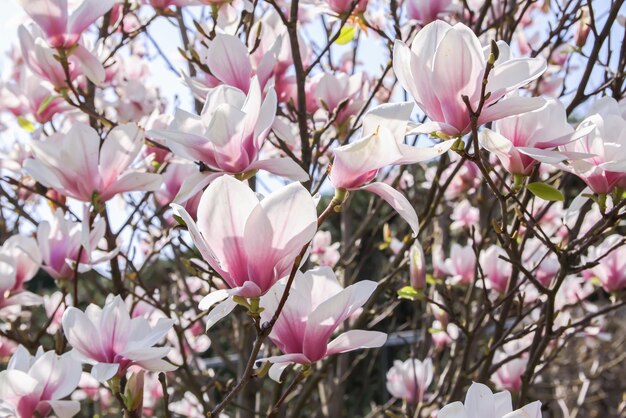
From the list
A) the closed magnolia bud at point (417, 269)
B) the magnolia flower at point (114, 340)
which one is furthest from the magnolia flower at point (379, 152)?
the closed magnolia bud at point (417, 269)

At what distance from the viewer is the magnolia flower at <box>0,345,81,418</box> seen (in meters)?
1.13

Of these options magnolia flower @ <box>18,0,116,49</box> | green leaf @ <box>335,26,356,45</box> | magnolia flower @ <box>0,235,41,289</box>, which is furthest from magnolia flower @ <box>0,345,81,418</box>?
green leaf @ <box>335,26,356,45</box>

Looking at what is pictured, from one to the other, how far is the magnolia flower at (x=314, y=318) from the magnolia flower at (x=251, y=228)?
0.34 feet

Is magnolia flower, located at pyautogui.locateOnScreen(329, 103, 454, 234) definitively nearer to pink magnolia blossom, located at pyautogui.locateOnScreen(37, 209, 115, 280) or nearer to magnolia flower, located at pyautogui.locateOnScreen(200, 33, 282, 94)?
magnolia flower, located at pyautogui.locateOnScreen(200, 33, 282, 94)

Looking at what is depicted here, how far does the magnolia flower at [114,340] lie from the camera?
41.4 inches

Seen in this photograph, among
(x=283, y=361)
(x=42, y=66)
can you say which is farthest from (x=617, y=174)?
(x=42, y=66)

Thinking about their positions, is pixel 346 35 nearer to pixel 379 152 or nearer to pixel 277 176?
pixel 277 176

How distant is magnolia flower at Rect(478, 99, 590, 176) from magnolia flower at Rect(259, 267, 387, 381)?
274 mm

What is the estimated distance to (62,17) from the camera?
1.47 m

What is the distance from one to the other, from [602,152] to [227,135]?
563 mm

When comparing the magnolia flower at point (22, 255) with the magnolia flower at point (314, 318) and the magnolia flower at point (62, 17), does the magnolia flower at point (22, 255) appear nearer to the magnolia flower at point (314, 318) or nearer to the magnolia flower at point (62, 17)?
the magnolia flower at point (62, 17)

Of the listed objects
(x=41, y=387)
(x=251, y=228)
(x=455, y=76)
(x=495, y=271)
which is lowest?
(x=41, y=387)

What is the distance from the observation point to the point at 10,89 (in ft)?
6.46

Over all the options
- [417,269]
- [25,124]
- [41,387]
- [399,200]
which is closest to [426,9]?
[417,269]
